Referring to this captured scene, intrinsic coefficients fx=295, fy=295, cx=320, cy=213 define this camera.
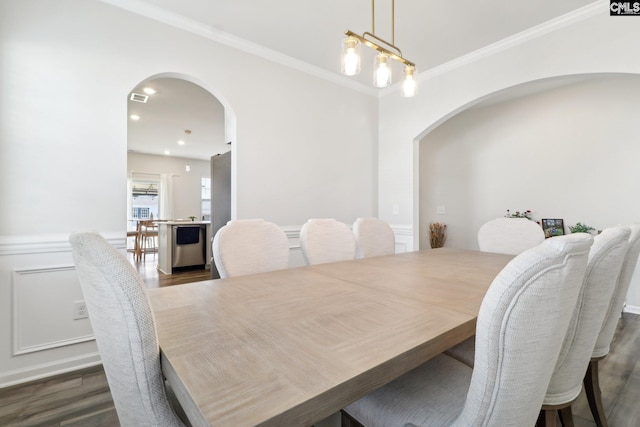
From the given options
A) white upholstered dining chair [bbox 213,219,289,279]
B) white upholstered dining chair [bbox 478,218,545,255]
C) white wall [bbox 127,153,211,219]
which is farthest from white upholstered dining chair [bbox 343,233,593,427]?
white wall [bbox 127,153,211,219]

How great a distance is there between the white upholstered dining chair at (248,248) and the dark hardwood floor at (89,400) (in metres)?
0.92

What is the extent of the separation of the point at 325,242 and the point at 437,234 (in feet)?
9.78

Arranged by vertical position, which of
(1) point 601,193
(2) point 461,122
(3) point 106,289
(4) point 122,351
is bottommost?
(4) point 122,351

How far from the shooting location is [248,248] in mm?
1646

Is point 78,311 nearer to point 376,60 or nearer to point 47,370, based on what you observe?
point 47,370

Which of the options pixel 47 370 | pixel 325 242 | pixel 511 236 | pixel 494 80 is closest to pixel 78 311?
pixel 47 370

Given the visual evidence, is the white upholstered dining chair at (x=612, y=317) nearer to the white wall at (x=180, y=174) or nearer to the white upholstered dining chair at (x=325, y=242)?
the white upholstered dining chair at (x=325, y=242)

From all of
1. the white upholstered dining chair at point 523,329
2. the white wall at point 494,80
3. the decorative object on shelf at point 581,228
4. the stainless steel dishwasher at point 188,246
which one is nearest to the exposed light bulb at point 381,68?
the white upholstered dining chair at point 523,329

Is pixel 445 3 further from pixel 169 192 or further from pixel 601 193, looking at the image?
pixel 169 192

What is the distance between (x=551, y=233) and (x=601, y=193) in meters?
0.62

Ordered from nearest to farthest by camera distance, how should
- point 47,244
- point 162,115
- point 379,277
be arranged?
point 379,277
point 47,244
point 162,115

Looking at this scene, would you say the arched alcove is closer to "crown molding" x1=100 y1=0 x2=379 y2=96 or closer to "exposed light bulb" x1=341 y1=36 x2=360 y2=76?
"crown molding" x1=100 y1=0 x2=379 y2=96

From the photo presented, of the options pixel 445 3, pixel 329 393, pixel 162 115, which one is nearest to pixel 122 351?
pixel 329 393

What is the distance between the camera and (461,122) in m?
4.36
